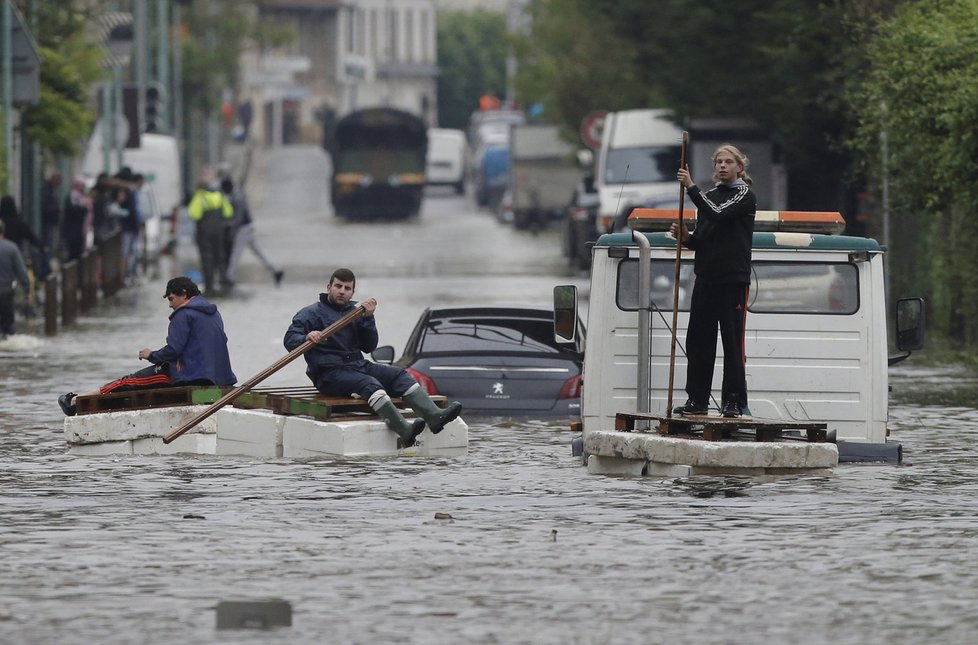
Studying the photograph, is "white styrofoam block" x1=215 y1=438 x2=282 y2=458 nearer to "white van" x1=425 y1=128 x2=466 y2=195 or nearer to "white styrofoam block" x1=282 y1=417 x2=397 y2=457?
"white styrofoam block" x1=282 y1=417 x2=397 y2=457

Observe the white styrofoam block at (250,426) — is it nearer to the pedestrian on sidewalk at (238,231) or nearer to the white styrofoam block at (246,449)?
the white styrofoam block at (246,449)

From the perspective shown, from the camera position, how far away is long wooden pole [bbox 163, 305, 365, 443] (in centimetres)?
1658

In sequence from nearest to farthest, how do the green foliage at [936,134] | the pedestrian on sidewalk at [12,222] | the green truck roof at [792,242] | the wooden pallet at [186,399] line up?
the green truck roof at [792,242], the wooden pallet at [186,399], the green foliage at [936,134], the pedestrian on sidewalk at [12,222]

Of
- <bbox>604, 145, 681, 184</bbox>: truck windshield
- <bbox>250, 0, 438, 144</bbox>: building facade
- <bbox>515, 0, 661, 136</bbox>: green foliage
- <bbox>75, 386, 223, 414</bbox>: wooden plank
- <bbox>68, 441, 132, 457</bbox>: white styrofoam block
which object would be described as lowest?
<bbox>68, 441, 132, 457</bbox>: white styrofoam block

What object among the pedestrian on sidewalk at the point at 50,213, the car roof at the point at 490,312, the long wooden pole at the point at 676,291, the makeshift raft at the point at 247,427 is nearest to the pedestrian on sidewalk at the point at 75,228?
the pedestrian on sidewalk at the point at 50,213

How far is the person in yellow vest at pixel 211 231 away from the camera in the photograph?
127 ft

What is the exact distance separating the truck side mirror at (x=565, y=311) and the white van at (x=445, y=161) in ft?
266

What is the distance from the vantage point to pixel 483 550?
12.0m

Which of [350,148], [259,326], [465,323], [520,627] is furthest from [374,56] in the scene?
[520,627]

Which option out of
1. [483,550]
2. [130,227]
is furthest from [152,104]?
[483,550]

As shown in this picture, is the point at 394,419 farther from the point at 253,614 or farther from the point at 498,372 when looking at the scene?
the point at 253,614

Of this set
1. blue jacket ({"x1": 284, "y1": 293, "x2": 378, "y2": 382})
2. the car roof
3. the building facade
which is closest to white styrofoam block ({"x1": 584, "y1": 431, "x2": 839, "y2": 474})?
blue jacket ({"x1": 284, "y1": 293, "x2": 378, "y2": 382})

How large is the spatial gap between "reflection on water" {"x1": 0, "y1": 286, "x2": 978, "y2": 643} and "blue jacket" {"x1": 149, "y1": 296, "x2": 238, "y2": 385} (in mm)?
898

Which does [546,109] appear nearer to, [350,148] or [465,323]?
[350,148]
